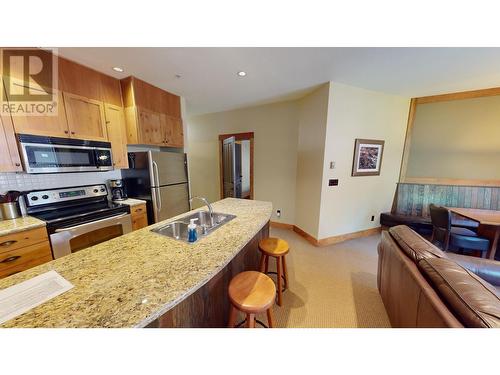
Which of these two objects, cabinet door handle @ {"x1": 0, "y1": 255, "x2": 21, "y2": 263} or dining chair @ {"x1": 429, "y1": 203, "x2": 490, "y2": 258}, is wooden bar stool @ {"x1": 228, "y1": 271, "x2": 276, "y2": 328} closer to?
cabinet door handle @ {"x1": 0, "y1": 255, "x2": 21, "y2": 263}

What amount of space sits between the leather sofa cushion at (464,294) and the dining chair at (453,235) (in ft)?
6.13

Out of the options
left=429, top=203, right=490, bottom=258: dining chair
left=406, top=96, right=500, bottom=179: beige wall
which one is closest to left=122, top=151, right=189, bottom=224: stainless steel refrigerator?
left=429, top=203, right=490, bottom=258: dining chair

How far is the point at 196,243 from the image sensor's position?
3.74ft

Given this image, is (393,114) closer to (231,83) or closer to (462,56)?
(462,56)

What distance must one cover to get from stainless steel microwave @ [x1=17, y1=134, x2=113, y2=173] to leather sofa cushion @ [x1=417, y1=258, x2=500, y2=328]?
3.28 metres

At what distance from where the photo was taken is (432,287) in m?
0.96

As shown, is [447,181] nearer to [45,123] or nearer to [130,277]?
[130,277]

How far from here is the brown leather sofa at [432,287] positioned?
75 cm

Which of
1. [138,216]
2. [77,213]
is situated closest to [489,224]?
[138,216]

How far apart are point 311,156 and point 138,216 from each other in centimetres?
287

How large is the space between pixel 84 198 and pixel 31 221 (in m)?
0.65

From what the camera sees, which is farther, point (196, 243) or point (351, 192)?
point (351, 192)

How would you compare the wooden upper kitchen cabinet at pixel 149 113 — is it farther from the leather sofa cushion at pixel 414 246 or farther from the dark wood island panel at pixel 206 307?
the leather sofa cushion at pixel 414 246
